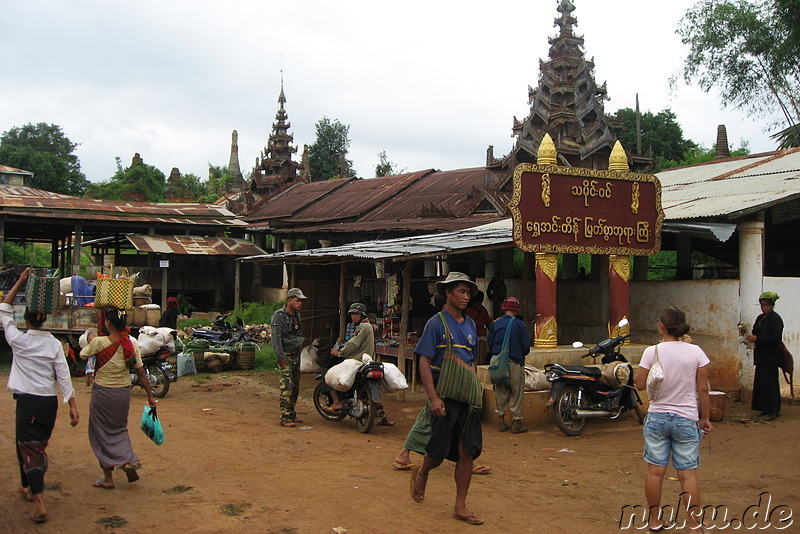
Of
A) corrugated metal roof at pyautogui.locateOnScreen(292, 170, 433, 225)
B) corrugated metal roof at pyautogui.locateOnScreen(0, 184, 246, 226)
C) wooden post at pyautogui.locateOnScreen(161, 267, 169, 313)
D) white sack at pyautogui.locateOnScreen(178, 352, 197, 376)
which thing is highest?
corrugated metal roof at pyautogui.locateOnScreen(292, 170, 433, 225)

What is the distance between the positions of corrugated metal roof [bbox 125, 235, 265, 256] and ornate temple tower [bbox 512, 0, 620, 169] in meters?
9.70

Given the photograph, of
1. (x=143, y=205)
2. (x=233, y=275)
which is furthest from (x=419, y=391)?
(x=143, y=205)

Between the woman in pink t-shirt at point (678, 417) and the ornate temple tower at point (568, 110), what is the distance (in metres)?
20.3

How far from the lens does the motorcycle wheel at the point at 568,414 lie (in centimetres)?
841

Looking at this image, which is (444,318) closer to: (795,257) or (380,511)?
(380,511)

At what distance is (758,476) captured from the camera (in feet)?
21.6

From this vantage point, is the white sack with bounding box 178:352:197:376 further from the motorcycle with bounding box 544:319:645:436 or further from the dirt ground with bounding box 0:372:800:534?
the motorcycle with bounding box 544:319:645:436

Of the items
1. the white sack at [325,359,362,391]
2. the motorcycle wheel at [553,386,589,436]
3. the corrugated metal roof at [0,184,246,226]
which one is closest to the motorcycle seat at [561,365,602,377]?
the motorcycle wheel at [553,386,589,436]

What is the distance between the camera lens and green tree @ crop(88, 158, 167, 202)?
43.3 m

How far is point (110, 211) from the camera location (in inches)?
935

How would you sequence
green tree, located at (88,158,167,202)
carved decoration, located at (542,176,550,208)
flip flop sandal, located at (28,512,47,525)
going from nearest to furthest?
flip flop sandal, located at (28,512,47,525) < carved decoration, located at (542,176,550,208) < green tree, located at (88,158,167,202)

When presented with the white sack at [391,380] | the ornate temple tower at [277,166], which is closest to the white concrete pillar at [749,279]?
the white sack at [391,380]

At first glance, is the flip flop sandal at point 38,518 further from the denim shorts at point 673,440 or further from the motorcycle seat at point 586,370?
the motorcycle seat at point 586,370

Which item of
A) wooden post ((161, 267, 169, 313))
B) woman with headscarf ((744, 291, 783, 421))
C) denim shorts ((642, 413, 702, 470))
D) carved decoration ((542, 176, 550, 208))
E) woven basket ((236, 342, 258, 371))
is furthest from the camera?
wooden post ((161, 267, 169, 313))
